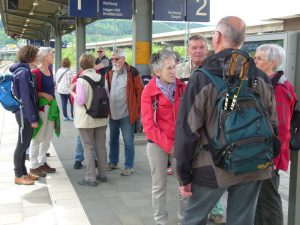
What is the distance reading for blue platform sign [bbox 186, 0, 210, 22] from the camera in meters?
8.68

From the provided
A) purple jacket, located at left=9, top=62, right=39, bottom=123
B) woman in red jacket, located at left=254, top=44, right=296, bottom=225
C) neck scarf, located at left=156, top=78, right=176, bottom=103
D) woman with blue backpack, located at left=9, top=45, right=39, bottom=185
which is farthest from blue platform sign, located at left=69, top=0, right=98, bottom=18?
woman in red jacket, located at left=254, top=44, right=296, bottom=225

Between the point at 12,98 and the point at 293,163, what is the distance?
138 inches

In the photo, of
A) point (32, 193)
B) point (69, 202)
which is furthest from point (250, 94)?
point (32, 193)

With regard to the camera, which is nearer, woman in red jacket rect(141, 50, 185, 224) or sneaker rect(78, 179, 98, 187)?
woman in red jacket rect(141, 50, 185, 224)

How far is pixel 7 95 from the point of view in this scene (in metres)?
5.09

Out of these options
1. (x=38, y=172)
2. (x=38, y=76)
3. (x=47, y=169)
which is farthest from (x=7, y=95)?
(x=47, y=169)

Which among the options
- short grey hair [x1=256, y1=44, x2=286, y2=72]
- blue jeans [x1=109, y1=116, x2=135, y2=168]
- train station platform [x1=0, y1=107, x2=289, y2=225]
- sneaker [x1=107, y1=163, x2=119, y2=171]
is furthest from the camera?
sneaker [x1=107, y1=163, x2=119, y2=171]

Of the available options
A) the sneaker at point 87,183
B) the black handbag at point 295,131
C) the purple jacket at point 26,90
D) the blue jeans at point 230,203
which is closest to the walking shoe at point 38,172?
the sneaker at point 87,183

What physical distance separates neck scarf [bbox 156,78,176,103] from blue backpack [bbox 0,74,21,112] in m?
2.25

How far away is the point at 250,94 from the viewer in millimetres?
2285

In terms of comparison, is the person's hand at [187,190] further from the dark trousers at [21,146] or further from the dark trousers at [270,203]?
the dark trousers at [21,146]

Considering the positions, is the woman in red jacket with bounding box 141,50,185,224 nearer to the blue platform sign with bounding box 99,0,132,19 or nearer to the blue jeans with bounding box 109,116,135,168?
the blue jeans with bounding box 109,116,135,168

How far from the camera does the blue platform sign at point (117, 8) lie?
8125 mm

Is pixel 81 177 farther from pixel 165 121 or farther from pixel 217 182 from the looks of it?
pixel 217 182
